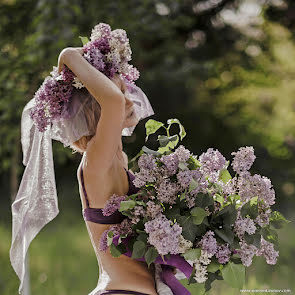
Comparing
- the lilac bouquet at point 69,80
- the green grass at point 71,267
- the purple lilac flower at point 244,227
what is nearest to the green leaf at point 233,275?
the purple lilac flower at point 244,227

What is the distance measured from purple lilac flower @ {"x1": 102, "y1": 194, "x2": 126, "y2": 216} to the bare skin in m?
0.06

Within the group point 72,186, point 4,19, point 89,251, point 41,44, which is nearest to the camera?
point 41,44

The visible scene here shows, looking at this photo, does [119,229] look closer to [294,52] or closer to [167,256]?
[167,256]

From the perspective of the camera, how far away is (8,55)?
16.0ft

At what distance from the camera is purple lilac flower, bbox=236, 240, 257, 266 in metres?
1.83

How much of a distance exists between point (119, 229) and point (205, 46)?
30.5 ft

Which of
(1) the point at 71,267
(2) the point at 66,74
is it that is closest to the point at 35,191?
(2) the point at 66,74

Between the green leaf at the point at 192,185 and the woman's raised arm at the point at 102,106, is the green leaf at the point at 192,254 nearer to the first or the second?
the green leaf at the point at 192,185

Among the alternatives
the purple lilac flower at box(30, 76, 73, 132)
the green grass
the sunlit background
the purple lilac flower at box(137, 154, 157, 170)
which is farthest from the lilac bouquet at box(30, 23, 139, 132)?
the green grass

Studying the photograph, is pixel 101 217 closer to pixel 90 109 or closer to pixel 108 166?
pixel 108 166

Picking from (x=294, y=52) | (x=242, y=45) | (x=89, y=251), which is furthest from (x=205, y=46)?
(x=89, y=251)

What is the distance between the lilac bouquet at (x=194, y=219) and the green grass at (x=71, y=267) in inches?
110

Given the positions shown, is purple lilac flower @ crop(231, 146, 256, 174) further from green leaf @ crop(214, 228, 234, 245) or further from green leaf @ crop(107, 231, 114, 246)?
green leaf @ crop(107, 231, 114, 246)

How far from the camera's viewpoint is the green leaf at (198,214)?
1801 millimetres
